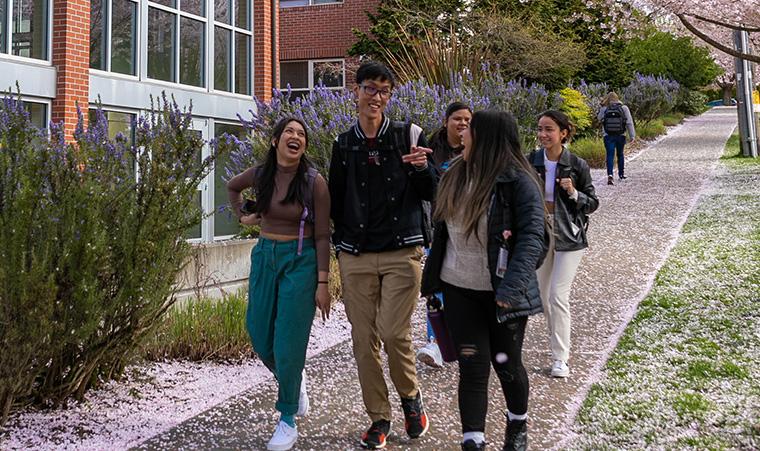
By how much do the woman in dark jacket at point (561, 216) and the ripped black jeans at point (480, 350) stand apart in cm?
182

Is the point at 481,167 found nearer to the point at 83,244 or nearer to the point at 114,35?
the point at 83,244

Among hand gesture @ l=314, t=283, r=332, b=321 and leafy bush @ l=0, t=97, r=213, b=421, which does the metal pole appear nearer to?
leafy bush @ l=0, t=97, r=213, b=421

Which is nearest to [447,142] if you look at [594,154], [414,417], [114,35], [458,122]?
[458,122]

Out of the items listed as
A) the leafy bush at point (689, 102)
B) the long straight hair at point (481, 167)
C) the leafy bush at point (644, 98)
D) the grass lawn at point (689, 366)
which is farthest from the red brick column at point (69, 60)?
the leafy bush at point (689, 102)

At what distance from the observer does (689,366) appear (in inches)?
216

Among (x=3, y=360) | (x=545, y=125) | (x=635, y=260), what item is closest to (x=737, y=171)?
(x=635, y=260)

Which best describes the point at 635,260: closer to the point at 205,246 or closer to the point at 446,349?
the point at 205,246

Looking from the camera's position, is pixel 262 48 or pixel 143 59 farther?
pixel 262 48

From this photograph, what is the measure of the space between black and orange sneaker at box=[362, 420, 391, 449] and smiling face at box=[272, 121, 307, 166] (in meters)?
1.49

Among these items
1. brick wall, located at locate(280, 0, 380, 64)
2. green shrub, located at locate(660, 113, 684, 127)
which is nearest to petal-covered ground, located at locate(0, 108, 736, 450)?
brick wall, located at locate(280, 0, 380, 64)

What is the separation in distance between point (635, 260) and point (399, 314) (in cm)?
646

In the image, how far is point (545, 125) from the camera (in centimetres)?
557

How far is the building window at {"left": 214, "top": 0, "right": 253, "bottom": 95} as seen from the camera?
51.1 feet

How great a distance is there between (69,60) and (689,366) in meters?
10.2
